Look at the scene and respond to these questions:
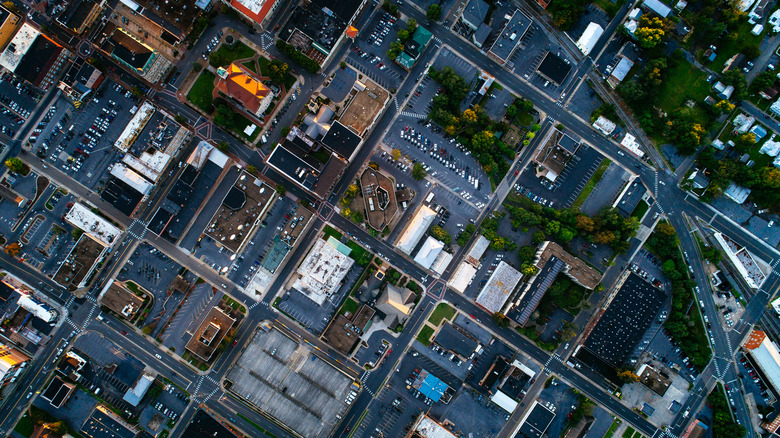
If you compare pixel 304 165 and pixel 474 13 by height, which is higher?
pixel 474 13

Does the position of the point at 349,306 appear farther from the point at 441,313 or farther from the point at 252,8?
the point at 252,8

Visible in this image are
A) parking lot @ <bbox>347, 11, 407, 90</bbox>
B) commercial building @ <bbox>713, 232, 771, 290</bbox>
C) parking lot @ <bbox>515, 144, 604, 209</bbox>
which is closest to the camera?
parking lot @ <bbox>347, 11, 407, 90</bbox>

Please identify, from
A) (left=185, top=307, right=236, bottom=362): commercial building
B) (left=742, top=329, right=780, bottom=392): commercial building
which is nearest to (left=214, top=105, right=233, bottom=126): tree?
(left=185, top=307, right=236, bottom=362): commercial building

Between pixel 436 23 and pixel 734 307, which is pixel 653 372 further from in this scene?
pixel 436 23

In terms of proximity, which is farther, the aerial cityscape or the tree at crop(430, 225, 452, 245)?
the tree at crop(430, 225, 452, 245)

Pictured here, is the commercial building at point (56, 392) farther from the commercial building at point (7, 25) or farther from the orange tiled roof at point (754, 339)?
the orange tiled roof at point (754, 339)

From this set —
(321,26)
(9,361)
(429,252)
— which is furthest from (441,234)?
(9,361)

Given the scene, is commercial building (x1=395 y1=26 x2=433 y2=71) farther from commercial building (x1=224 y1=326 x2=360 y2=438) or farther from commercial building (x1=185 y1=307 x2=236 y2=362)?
commercial building (x1=185 y1=307 x2=236 y2=362)
